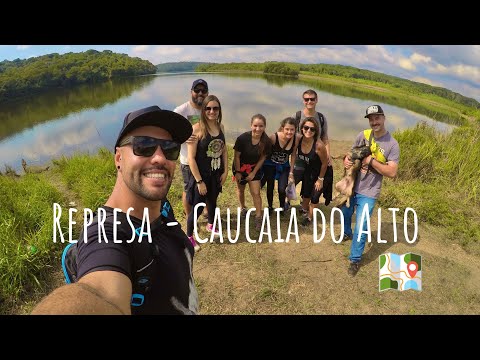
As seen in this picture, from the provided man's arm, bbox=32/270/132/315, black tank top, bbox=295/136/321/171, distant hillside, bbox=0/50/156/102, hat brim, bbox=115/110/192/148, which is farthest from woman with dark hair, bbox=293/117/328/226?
distant hillside, bbox=0/50/156/102

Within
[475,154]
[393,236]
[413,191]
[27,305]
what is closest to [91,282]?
[27,305]

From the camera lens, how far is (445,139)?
27.7 ft

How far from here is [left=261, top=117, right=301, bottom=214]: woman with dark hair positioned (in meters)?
4.46

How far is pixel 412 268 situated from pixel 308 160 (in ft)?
7.92

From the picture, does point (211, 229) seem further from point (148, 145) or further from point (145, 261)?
point (145, 261)

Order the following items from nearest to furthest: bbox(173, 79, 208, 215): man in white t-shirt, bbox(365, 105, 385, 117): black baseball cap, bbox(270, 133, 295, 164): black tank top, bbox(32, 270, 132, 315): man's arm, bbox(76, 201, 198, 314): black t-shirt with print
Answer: bbox(32, 270, 132, 315): man's arm < bbox(76, 201, 198, 314): black t-shirt with print < bbox(365, 105, 385, 117): black baseball cap < bbox(173, 79, 208, 215): man in white t-shirt < bbox(270, 133, 295, 164): black tank top

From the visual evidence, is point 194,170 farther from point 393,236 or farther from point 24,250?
point 393,236

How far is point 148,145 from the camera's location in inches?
66.2

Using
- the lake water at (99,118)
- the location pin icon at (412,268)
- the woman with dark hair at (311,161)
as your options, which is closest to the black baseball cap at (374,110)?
the woman with dark hair at (311,161)

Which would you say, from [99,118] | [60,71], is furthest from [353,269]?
[60,71]

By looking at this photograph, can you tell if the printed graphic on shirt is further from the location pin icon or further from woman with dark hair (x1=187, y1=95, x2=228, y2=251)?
the location pin icon

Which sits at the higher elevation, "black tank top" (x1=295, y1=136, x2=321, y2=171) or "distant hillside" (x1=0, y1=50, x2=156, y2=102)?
"distant hillside" (x1=0, y1=50, x2=156, y2=102)

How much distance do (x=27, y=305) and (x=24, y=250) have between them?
853 millimetres

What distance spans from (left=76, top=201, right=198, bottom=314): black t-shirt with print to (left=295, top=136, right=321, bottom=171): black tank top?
341cm
